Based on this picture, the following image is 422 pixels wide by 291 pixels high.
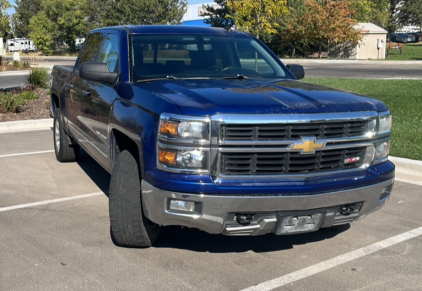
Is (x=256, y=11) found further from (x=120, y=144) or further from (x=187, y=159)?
(x=187, y=159)

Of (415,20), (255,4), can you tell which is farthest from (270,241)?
(415,20)

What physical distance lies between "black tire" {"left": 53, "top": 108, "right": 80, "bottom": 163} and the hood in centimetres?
331

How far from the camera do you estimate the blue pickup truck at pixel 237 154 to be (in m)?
3.99

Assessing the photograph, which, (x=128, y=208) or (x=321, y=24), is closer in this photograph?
(x=128, y=208)

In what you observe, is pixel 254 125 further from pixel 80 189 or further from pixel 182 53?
pixel 80 189

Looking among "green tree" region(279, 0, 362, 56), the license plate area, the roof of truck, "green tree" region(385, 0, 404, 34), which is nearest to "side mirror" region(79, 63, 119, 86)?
the roof of truck

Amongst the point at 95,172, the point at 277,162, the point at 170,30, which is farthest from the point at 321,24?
the point at 277,162

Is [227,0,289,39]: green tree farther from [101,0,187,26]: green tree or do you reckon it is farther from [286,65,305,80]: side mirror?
[101,0,187,26]: green tree

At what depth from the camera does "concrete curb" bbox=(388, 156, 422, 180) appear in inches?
294

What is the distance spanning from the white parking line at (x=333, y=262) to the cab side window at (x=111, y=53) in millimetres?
2527

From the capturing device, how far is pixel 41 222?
5.56 m

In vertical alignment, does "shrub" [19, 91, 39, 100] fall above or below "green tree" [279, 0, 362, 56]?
below

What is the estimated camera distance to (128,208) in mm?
4453

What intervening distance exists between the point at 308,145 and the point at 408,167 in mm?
3980
